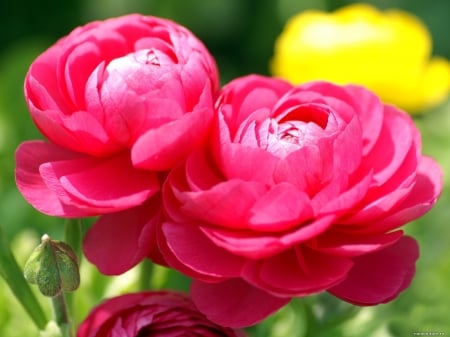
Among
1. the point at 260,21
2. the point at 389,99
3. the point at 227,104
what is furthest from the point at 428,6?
the point at 227,104

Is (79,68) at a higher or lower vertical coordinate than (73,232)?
higher

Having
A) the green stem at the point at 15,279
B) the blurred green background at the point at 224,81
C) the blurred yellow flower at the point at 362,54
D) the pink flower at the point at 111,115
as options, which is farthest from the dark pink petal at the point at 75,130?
the blurred yellow flower at the point at 362,54

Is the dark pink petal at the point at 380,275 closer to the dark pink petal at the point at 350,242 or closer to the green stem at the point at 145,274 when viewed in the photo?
the dark pink petal at the point at 350,242

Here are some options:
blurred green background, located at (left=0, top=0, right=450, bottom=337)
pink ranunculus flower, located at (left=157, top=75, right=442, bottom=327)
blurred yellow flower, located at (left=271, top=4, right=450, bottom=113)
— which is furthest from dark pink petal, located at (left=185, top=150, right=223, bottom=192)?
blurred yellow flower, located at (left=271, top=4, right=450, bottom=113)

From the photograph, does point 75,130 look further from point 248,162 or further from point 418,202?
point 418,202

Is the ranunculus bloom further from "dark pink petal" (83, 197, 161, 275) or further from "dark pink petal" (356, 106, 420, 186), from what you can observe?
"dark pink petal" (356, 106, 420, 186)

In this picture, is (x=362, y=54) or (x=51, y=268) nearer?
(x=51, y=268)

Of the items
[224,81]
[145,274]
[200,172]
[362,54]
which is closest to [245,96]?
[200,172]

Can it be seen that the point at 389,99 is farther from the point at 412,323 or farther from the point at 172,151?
the point at 172,151
